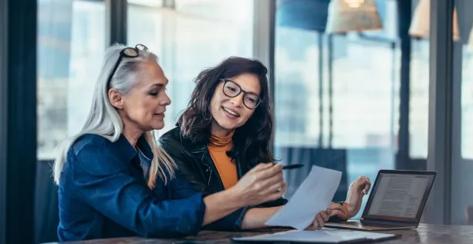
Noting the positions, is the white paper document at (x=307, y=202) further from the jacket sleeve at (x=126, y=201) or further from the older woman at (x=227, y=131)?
the older woman at (x=227, y=131)

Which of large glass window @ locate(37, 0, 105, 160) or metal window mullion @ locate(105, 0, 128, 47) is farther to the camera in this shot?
metal window mullion @ locate(105, 0, 128, 47)

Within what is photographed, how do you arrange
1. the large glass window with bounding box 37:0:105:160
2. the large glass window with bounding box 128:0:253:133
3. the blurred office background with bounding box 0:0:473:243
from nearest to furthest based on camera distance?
the blurred office background with bounding box 0:0:473:243 < the large glass window with bounding box 37:0:105:160 < the large glass window with bounding box 128:0:253:133

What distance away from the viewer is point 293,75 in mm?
5883

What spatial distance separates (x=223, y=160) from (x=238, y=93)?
0.79 ft

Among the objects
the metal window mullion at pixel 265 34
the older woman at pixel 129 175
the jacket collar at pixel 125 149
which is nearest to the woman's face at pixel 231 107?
the older woman at pixel 129 175

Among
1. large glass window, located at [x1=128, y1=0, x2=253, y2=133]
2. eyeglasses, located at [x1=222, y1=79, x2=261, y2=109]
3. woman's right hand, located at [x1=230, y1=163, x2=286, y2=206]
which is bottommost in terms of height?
woman's right hand, located at [x1=230, y1=163, x2=286, y2=206]

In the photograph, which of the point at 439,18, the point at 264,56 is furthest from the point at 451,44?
the point at 264,56

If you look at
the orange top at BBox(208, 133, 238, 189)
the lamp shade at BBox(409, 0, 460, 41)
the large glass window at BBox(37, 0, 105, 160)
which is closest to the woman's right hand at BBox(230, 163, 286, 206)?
the orange top at BBox(208, 133, 238, 189)

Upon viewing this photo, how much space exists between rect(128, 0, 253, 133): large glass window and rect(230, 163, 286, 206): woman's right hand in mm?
2714

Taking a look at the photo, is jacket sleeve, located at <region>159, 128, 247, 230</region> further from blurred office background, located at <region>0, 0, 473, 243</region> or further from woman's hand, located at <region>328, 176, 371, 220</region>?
blurred office background, located at <region>0, 0, 473, 243</region>

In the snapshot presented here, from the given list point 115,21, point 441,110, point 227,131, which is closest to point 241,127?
point 227,131

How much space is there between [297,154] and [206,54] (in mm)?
1048

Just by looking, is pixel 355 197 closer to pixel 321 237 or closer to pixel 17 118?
pixel 321 237

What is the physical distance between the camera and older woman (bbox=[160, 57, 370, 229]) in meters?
2.79
